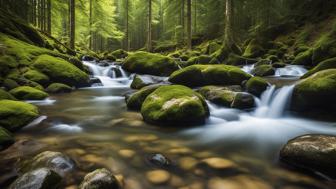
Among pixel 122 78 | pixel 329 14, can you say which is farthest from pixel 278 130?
pixel 329 14

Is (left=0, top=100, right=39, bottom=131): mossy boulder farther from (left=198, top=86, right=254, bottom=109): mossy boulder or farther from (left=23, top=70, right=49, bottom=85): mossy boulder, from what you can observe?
(left=198, top=86, right=254, bottom=109): mossy boulder

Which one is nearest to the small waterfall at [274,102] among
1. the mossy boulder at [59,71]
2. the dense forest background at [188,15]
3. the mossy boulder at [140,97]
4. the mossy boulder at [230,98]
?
the mossy boulder at [230,98]

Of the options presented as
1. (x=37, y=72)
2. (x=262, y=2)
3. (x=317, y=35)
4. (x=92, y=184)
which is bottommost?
(x=92, y=184)

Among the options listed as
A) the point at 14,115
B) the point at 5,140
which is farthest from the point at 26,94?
the point at 5,140

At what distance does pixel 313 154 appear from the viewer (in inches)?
143

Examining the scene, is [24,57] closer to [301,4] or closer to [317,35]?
[317,35]

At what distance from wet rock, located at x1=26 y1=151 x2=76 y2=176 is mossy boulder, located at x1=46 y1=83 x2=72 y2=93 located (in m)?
7.16

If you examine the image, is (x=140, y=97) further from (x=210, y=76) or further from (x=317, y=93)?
(x=317, y=93)

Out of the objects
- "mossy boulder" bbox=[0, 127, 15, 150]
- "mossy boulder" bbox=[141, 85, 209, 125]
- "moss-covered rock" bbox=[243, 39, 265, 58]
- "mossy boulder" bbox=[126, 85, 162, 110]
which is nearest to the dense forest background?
"moss-covered rock" bbox=[243, 39, 265, 58]

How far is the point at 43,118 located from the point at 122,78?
8677mm

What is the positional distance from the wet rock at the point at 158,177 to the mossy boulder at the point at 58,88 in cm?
788

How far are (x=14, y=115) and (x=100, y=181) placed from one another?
338 cm

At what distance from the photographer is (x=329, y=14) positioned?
20688 mm

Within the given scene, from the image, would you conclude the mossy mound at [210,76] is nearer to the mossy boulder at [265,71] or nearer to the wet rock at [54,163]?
the mossy boulder at [265,71]
